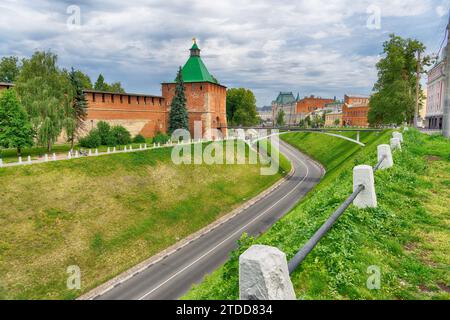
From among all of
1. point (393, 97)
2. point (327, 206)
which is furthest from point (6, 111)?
point (393, 97)

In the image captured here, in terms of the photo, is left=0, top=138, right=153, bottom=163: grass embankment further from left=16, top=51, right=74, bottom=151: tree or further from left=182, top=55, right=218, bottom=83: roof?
left=182, top=55, right=218, bottom=83: roof

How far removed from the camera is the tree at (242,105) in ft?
261

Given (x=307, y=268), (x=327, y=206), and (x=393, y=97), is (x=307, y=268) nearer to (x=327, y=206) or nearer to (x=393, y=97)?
(x=327, y=206)

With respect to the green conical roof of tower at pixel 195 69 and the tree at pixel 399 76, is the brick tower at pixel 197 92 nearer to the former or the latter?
the green conical roof of tower at pixel 195 69

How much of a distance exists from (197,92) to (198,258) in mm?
35103

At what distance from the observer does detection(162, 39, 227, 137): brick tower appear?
1951 inches

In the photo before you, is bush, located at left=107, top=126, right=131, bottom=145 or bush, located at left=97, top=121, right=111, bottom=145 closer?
bush, located at left=97, top=121, right=111, bottom=145

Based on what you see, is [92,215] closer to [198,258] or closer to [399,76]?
[198,258]

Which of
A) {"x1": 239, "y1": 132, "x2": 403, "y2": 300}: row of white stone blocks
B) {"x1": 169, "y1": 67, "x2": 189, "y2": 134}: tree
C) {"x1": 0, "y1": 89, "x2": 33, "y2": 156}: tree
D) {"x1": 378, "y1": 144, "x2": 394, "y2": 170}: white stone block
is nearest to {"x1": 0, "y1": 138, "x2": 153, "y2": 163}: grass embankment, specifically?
{"x1": 0, "y1": 89, "x2": 33, "y2": 156}: tree

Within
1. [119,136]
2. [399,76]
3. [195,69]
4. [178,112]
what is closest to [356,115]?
[399,76]

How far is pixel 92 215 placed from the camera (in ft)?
69.3

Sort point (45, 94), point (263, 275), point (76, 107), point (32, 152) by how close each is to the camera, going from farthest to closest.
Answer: point (76, 107) → point (32, 152) → point (45, 94) → point (263, 275)

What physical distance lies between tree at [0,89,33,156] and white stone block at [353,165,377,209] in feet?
87.9
